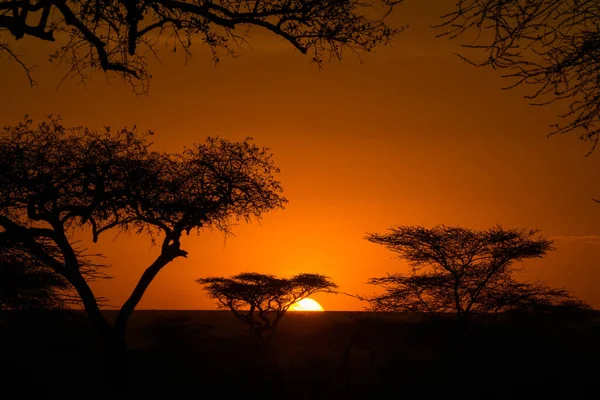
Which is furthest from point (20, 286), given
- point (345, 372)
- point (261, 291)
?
point (261, 291)

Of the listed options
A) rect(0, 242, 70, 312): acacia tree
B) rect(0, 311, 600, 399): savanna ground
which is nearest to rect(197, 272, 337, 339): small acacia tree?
rect(0, 311, 600, 399): savanna ground

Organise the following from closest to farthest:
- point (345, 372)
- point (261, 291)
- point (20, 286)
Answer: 1. point (20, 286)
2. point (345, 372)
3. point (261, 291)

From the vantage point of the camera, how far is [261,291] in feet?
142

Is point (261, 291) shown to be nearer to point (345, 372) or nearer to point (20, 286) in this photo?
point (345, 372)

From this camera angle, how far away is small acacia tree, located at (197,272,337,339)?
43188 millimetres

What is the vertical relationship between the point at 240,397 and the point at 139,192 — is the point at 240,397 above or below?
below

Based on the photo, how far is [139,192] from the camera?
1451 cm

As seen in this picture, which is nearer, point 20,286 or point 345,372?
point 20,286

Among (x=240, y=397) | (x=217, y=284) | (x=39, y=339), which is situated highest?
(x=217, y=284)

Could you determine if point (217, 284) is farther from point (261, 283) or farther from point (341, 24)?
point (341, 24)

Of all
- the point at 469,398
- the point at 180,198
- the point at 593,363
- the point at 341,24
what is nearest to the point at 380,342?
the point at 593,363

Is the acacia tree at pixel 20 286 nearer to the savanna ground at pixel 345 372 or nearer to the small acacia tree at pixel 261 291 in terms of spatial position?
the savanna ground at pixel 345 372

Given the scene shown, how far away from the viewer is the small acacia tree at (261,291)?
43.2 meters

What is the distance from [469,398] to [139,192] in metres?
14.9
